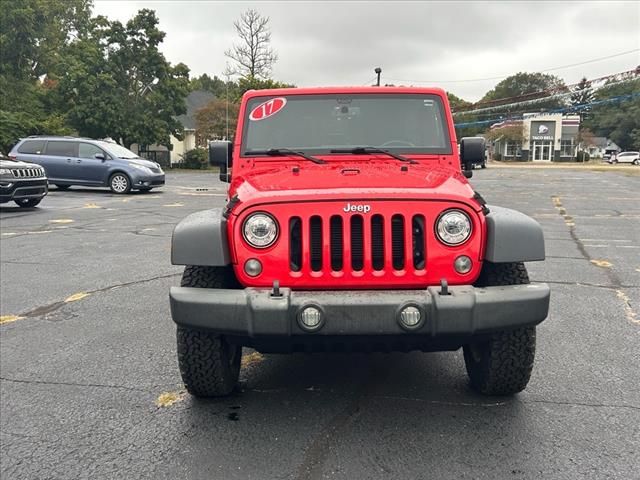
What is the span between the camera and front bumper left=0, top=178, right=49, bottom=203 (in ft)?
39.4

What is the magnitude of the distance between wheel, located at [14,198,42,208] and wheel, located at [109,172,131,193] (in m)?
4.23

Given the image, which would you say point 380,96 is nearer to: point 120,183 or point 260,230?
point 260,230

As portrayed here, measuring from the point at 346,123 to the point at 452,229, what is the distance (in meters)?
1.63

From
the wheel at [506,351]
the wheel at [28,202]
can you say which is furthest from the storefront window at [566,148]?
the wheel at [506,351]

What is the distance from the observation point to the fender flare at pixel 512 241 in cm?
288

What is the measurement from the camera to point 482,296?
2.72 m

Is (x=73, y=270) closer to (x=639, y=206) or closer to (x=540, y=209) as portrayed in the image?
(x=540, y=209)

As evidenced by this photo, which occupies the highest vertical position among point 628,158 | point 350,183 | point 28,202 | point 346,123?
point 346,123

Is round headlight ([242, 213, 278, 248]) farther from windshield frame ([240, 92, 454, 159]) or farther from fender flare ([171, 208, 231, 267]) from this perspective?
windshield frame ([240, 92, 454, 159])

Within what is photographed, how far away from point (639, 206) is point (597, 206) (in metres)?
1.03

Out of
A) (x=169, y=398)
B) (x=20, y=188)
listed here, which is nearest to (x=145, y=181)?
(x=20, y=188)

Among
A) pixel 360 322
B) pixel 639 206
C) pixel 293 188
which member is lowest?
pixel 639 206

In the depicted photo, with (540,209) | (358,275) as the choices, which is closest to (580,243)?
(540,209)

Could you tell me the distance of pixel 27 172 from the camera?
12.4 meters
